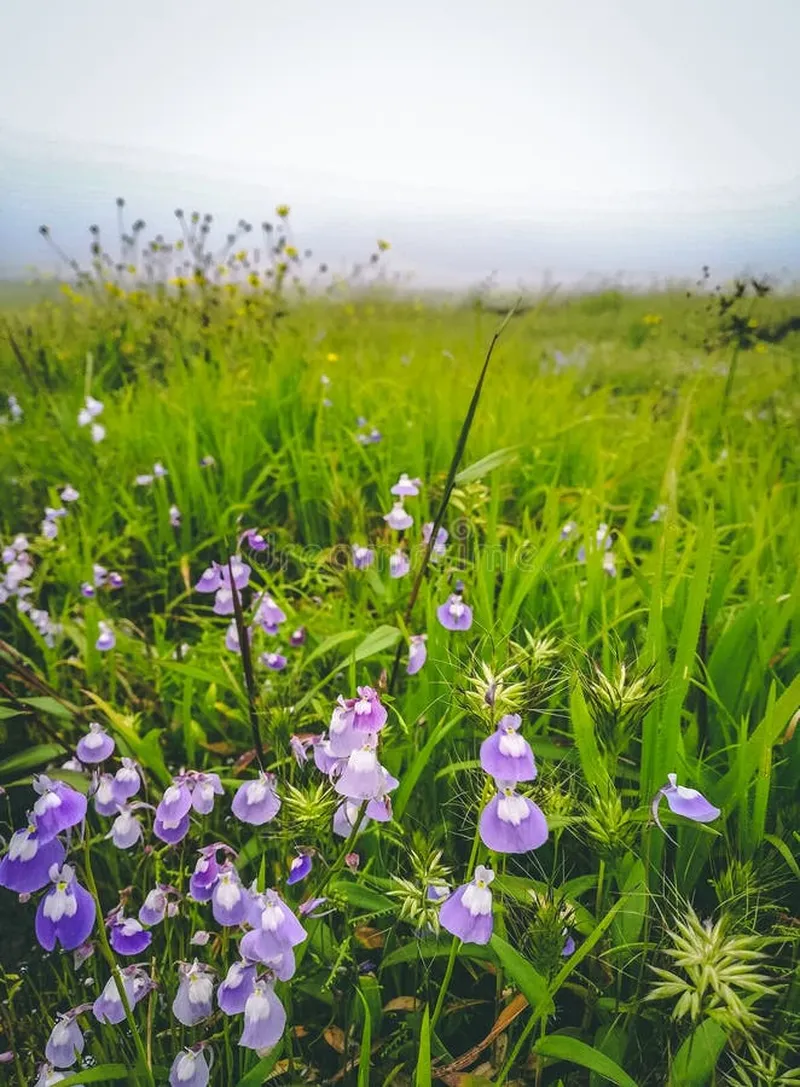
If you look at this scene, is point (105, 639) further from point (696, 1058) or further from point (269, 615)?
point (696, 1058)

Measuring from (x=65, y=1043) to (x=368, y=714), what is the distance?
0.56 meters

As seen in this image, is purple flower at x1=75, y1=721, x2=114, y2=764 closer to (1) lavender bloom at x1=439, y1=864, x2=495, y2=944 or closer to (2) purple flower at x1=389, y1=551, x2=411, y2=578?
(1) lavender bloom at x1=439, y1=864, x2=495, y2=944

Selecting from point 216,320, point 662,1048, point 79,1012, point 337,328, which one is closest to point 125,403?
point 216,320

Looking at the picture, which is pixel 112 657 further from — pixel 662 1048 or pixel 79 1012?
pixel 662 1048

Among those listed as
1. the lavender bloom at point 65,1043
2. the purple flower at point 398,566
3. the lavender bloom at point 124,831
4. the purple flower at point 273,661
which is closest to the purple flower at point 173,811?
the lavender bloom at point 124,831

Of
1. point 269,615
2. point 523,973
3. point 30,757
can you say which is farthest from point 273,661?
point 523,973

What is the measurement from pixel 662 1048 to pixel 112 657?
133cm

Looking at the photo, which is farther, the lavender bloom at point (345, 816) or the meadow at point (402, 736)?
the lavender bloom at point (345, 816)

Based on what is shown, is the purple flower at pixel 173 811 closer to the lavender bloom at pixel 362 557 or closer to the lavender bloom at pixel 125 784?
the lavender bloom at pixel 125 784

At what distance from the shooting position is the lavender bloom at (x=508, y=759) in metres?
0.76

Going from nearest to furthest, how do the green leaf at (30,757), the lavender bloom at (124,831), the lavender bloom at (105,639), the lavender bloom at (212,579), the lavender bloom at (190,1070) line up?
the lavender bloom at (190,1070)
the lavender bloom at (124,831)
the green leaf at (30,757)
the lavender bloom at (212,579)
the lavender bloom at (105,639)

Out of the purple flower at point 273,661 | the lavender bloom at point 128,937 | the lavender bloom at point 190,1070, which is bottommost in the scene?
the lavender bloom at point 190,1070

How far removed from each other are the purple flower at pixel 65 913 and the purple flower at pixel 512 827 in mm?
461

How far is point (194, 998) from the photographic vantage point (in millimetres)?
876
